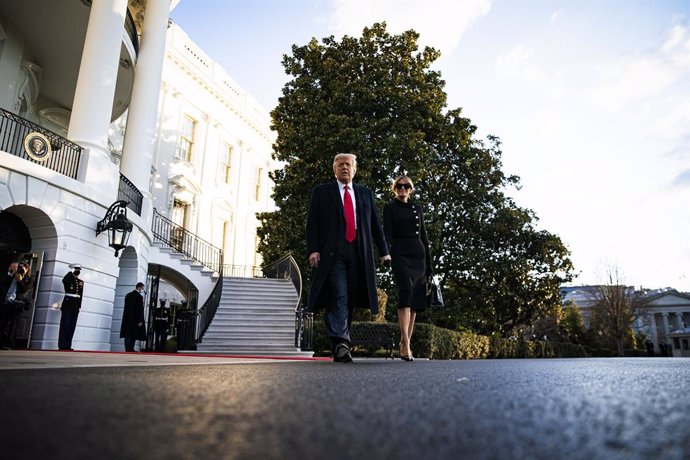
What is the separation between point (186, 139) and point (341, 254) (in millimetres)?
22944

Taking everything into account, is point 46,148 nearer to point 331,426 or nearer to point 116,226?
point 116,226

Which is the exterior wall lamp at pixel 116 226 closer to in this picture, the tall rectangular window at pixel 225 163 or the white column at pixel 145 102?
the white column at pixel 145 102

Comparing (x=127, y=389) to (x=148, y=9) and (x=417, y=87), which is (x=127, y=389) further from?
(x=417, y=87)

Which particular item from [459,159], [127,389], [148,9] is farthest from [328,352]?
[127,389]

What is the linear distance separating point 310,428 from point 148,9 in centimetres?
1791

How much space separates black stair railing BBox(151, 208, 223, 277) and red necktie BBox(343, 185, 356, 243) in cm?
1544

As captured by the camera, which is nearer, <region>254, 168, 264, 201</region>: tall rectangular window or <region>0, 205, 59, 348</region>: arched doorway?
<region>0, 205, 59, 348</region>: arched doorway

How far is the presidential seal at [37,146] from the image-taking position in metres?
10.1

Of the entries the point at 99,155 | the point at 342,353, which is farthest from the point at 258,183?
the point at 342,353

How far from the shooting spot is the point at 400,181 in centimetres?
627

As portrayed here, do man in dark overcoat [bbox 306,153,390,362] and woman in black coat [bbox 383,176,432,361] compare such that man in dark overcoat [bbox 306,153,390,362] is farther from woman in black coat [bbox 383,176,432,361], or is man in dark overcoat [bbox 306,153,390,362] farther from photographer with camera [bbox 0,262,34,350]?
photographer with camera [bbox 0,262,34,350]

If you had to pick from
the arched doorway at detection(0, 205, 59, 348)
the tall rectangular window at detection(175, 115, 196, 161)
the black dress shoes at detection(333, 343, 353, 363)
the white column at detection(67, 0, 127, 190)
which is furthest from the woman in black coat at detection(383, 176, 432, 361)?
the tall rectangular window at detection(175, 115, 196, 161)

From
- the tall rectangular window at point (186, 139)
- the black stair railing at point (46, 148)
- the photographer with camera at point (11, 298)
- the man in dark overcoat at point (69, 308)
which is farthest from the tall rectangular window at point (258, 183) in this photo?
the photographer with camera at point (11, 298)

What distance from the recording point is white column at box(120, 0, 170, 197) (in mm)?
14477
